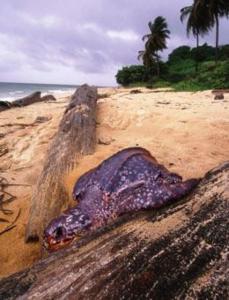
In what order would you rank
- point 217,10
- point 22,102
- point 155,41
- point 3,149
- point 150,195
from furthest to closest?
1. point 155,41
2. point 217,10
3. point 22,102
4. point 3,149
5. point 150,195

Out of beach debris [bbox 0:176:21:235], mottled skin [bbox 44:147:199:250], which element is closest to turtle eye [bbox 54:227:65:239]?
mottled skin [bbox 44:147:199:250]

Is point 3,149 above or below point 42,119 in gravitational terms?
below

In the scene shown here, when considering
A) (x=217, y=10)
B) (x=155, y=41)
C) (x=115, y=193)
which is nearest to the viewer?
(x=115, y=193)

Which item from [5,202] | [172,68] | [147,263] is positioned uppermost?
[172,68]

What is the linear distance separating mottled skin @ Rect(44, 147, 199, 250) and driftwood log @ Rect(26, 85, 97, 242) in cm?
30

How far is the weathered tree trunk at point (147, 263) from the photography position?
1.35 m

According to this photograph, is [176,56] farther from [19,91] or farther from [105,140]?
[105,140]

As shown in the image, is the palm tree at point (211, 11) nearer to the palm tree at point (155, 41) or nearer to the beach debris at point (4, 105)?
the palm tree at point (155, 41)

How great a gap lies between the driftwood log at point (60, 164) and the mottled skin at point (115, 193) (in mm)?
305

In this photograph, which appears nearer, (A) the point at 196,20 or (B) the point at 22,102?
(B) the point at 22,102

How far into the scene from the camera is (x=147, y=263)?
1463 millimetres

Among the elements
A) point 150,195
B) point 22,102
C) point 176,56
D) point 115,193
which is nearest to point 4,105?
point 22,102

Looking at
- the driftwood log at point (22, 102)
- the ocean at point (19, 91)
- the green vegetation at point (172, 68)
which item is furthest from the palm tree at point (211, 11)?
the ocean at point (19, 91)

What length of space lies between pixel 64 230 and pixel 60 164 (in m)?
1.36
